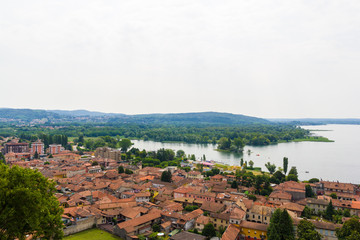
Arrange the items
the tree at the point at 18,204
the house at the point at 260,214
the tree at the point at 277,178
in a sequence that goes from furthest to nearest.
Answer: the tree at the point at 277,178 < the house at the point at 260,214 < the tree at the point at 18,204

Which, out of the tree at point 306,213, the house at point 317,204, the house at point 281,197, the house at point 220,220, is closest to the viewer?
the house at point 220,220

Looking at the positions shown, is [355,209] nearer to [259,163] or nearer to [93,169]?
[259,163]

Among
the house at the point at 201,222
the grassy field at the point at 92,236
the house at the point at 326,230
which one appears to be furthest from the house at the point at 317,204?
the grassy field at the point at 92,236

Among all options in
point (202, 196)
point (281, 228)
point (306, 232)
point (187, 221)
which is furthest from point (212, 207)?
point (306, 232)

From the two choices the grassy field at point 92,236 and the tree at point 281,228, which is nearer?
the tree at point 281,228

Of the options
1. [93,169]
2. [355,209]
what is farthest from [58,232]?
[93,169]

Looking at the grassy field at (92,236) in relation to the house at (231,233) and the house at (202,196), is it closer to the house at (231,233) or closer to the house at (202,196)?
the house at (231,233)

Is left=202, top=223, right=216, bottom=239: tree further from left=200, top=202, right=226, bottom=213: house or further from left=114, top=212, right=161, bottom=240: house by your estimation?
left=114, top=212, right=161, bottom=240: house

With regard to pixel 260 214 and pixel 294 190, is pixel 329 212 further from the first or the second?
pixel 260 214
